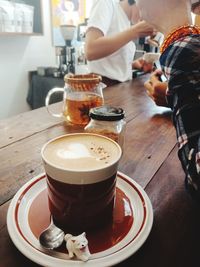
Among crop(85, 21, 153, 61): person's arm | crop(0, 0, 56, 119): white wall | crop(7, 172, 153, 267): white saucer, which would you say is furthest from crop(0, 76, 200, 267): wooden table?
crop(0, 0, 56, 119): white wall

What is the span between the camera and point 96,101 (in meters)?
0.63

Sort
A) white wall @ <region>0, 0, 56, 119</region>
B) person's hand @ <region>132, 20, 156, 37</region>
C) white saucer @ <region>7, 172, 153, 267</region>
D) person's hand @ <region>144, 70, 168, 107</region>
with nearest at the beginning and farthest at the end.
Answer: white saucer @ <region>7, 172, 153, 267</region>
person's hand @ <region>144, 70, 168, 107</region>
person's hand @ <region>132, 20, 156, 37</region>
white wall @ <region>0, 0, 56, 119</region>

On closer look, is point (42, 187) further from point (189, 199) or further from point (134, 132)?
point (134, 132)

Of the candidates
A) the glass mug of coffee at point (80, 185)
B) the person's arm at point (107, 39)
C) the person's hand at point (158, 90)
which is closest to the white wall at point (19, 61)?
the person's arm at point (107, 39)

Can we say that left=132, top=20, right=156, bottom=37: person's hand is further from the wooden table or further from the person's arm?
the wooden table

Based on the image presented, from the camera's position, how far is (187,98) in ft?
1.16

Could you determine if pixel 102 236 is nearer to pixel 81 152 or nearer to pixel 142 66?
pixel 81 152

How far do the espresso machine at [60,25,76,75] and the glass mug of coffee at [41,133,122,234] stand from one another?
1.98 metres

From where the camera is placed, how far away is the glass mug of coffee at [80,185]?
10.4 inches

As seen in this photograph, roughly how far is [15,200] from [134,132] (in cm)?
38

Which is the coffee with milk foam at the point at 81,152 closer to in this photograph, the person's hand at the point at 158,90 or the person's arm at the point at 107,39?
the person's hand at the point at 158,90

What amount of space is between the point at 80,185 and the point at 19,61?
211 cm

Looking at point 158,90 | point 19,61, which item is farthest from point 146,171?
point 19,61

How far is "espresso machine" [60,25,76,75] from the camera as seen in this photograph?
2.19m
